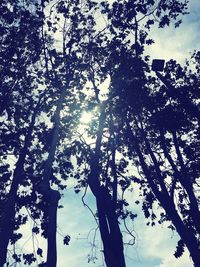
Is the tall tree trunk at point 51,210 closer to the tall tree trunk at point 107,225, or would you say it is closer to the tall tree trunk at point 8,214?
the tall tree trunk at point 107,225

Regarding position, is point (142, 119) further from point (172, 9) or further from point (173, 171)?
point (172, 9)

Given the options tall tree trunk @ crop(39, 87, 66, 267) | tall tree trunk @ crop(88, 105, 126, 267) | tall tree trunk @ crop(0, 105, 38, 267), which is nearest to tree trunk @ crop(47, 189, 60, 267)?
tall tree trunk @ crop(39, 87, 66, 267)

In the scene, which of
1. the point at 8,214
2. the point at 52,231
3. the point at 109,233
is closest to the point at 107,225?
the point at 109,233

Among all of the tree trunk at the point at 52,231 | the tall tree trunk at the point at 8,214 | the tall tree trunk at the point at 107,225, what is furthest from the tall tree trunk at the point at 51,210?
the tall tree trunk at the point at 8,214

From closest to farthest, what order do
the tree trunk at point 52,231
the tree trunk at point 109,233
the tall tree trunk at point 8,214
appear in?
the tree trunk at point 52,231, the tree trunk at point 109,233, the tall tree trunk at point 8,214

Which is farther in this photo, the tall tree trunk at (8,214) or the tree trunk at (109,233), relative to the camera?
the tall tree trunk at (8,214)

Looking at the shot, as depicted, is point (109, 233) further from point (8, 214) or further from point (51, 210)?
point (8, 214)

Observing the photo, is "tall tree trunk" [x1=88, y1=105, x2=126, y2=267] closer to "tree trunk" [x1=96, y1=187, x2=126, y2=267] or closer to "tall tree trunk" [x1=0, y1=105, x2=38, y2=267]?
"tree trunk" [x1=96, y1=187, x2=126, y2=267]

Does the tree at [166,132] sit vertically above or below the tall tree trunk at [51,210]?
above

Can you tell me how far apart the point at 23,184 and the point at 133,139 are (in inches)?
271

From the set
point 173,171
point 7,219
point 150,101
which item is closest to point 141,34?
point 150,101

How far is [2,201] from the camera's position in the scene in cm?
1933

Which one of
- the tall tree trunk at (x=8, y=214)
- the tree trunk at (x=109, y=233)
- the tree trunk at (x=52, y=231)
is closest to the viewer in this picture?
the tree trunk at (x=52, y=231)

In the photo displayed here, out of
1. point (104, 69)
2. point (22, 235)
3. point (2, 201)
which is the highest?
point (104, 69)
